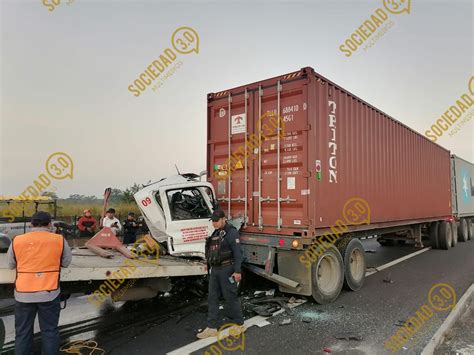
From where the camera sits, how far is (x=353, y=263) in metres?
6.80

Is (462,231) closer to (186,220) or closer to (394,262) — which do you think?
(394,262)

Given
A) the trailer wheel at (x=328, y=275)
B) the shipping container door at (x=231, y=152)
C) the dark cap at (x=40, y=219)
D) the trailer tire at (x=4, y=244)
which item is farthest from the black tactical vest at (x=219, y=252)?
the trailer tire at (x=4, y=244)

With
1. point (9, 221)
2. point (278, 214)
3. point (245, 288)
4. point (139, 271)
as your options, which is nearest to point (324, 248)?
point (278, 214)

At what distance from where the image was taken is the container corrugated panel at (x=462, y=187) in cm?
1430

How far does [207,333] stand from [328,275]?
2.65 meters

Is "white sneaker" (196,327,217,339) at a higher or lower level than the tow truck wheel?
lower

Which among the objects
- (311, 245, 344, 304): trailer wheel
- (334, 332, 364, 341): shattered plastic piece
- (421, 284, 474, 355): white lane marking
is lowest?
(334, 332, 364, 341): shattered plastic piece

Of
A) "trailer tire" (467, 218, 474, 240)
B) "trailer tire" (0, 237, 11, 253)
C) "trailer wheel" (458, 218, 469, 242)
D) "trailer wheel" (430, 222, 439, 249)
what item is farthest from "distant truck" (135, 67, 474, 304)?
"trailer tire" (467, 218, 474, 240)

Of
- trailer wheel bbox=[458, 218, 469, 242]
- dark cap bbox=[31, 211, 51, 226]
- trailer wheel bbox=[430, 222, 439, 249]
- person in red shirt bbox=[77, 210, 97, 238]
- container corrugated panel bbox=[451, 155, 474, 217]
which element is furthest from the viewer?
trailer wheel bbox=[458, 218, 469, 242]

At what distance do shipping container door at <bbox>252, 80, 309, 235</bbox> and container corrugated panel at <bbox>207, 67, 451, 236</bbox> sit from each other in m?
0.02

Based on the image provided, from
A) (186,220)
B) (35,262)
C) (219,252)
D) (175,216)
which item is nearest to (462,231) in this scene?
(186,220)

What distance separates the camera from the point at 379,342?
4.27 m

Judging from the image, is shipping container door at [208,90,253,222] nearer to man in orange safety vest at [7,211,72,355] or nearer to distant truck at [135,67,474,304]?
distant truck at [135,67,474,304]

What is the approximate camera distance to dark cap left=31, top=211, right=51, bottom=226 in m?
3.59
